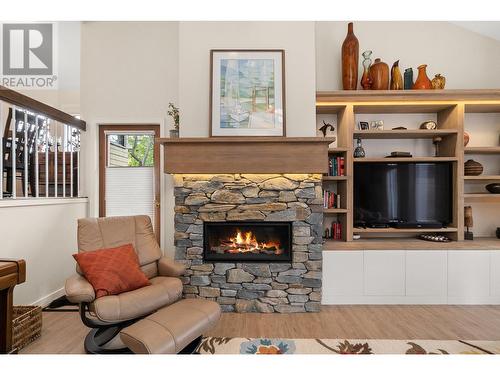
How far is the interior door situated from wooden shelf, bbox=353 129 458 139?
8.51 feet

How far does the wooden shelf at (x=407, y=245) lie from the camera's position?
3.07 meters

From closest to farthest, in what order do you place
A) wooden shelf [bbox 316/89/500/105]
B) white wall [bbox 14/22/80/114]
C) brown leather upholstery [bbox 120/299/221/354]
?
brown leather upholstery [bbox 120/299/221/354] < wooden shelf [bbox 316/89/500/105] < white wall [bbox 14/22/80/114]

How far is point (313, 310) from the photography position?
2910mm

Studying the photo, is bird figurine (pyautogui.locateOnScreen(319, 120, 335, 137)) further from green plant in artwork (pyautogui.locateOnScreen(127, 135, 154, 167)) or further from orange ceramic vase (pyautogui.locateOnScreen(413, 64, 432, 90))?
green plant in artwork (pyautogui.locateOnScreen(127, 135, 154, 167))

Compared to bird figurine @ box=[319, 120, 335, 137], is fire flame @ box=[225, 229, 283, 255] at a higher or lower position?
lower

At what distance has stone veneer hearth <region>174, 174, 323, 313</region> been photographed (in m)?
2.95

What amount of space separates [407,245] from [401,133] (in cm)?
124

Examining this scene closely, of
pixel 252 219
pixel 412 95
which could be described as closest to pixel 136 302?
pixel 252 219

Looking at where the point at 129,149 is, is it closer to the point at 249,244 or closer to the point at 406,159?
the point at 249,244

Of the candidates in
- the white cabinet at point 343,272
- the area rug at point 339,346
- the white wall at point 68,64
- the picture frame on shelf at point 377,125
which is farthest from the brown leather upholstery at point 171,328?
the white wall at point 68,64

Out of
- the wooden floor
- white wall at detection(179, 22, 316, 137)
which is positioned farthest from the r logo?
the wooden floor

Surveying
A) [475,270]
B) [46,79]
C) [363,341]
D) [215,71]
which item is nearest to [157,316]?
[363,341]

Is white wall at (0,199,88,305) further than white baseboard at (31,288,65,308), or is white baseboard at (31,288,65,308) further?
white baseboard at (31,288,65,308)
